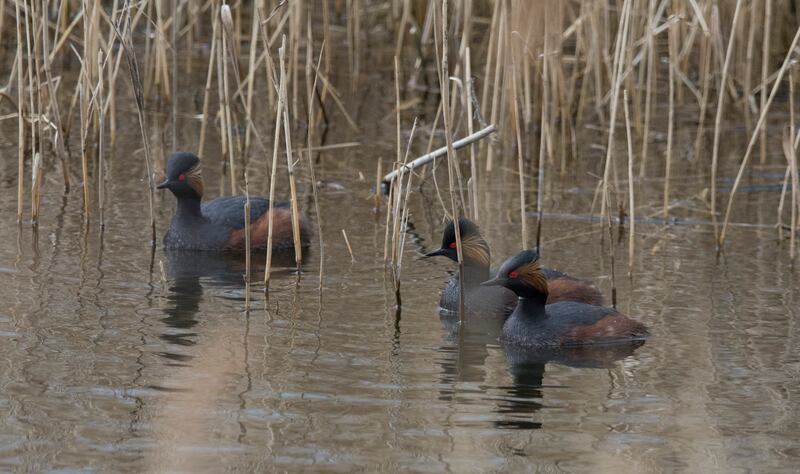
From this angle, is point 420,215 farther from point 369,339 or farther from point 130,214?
point 369,339

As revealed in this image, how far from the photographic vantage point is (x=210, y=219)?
31.4 feet

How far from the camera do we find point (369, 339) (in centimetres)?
715

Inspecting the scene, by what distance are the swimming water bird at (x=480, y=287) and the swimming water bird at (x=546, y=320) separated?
1.71 feet

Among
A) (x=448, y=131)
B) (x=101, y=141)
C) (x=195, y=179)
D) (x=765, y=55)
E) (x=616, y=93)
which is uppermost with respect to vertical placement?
(x=765, y=55)

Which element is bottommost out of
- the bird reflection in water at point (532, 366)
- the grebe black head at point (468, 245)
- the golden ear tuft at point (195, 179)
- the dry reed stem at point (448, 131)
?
the bird reflection in water at point (532, 366)

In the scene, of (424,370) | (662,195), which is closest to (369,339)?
(424,370)

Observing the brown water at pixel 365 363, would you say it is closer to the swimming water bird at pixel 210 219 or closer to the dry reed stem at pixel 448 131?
the swimming water bird at pixel 210 219

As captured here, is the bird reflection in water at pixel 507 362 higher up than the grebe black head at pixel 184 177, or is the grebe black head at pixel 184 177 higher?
the grebe black head at pixel 184 177

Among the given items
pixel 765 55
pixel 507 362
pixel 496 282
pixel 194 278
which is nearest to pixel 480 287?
pixel 496 282

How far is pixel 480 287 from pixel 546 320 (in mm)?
879

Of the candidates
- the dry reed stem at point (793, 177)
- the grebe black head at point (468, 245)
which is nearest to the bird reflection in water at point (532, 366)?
the grebe black head at point (468, 245)

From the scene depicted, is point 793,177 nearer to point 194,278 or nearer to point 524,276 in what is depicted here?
point 524,276

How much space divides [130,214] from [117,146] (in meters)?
2.41

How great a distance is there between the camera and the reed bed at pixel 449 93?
901 centimetres
